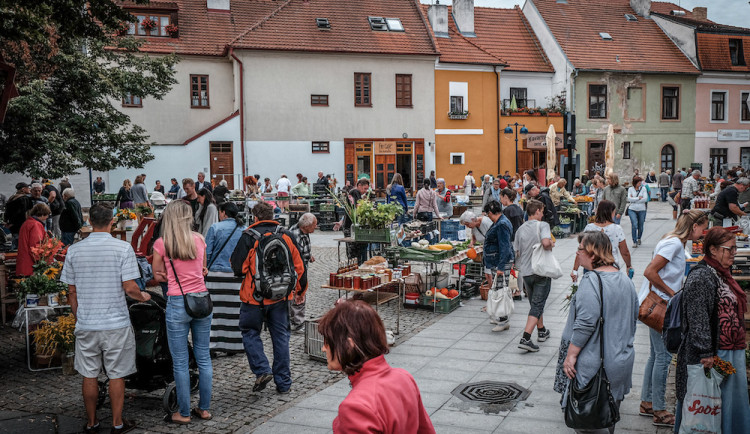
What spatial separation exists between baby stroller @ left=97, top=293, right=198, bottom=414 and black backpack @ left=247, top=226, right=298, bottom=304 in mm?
904

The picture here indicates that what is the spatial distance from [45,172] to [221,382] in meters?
10.4

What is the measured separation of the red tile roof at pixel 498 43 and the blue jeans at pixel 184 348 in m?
28.0

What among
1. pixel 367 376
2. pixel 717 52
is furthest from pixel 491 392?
pixel 717 52

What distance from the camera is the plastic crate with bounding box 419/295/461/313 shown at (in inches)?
382

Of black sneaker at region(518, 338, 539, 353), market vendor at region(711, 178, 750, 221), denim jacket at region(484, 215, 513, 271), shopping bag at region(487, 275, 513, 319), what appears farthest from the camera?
market vendor at region(711, 178, 750, 221)

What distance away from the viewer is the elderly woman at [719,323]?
4.28 metres

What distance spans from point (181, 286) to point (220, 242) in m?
2.08

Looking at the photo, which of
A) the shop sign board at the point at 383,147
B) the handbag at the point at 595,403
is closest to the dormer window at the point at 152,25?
the shop sign board at the point at 383,147

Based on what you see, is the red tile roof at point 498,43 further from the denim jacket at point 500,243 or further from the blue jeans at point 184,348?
the blue jeans at point 184,348

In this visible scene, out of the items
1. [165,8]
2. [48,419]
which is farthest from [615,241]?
[165,8]

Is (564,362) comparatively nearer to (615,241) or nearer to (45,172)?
(615,241)

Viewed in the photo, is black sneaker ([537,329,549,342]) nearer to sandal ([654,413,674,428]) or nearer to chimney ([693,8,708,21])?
sandal ([654,413,674,428])

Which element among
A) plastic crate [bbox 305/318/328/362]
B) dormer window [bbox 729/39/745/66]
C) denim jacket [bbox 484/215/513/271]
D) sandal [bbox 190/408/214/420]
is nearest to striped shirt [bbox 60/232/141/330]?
sandal [bbox 190/408/214/420]

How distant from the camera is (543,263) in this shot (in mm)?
7191
